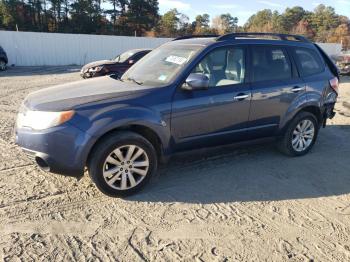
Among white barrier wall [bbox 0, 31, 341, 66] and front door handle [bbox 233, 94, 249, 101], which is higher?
front door handle [bbox 233, 94, 249, 101]

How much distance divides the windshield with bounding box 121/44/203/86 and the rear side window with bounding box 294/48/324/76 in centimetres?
178

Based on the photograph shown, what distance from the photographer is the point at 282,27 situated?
75.4 meters

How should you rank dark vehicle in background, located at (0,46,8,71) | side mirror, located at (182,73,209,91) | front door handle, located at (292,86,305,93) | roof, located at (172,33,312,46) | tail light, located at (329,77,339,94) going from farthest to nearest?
1. dark vehicle in background, located at (0,46,8,71)
2. tail light, located at (329,77,339,94)
3. front door handle, located at (292,86,305,93)
4. roof, located at (172,33,312,46)
5. side mirror, located at (182,73,209,91)

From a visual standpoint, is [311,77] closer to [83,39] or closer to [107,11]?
[83,39]

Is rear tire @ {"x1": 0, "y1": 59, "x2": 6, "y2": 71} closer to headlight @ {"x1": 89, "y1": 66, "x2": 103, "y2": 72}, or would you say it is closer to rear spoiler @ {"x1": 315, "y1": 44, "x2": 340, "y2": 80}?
headlight @ {"x1": 89, "y1": 66, "x2": 103, "y2": 72}

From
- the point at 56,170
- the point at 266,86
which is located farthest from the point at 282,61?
the point at 56,170

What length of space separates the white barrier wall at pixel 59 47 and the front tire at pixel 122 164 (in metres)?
21.9

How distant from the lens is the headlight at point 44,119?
3.79 m

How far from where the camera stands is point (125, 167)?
4.14 meters

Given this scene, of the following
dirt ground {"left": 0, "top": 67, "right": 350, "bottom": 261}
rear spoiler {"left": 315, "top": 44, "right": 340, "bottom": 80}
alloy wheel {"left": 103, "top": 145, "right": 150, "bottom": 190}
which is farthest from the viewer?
rear spoiler {"left": 315, "top": 44, "right": 340, "bottom": 80}

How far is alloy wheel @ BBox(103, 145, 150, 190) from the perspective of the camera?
160 inches

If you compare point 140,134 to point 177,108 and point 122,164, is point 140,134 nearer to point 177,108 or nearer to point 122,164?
point 122,164

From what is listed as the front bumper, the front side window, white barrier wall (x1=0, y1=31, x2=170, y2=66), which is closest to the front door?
the front side window

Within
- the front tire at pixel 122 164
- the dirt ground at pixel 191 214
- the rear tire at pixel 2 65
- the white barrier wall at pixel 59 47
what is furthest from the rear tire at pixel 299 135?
the white barrier wall at pixel 59 47
